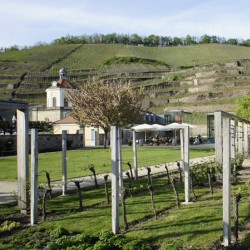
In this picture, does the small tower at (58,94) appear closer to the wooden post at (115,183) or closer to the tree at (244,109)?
the tree at (244,109)

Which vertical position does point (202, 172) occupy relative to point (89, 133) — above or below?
below

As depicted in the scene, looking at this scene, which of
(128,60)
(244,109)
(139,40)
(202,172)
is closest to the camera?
(202,172)

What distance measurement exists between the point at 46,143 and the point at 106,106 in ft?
21.4

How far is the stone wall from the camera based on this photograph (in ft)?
122

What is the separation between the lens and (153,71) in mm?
106375

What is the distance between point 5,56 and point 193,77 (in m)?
60.3

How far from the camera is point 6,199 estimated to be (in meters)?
13.9

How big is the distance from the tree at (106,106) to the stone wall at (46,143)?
121 inches

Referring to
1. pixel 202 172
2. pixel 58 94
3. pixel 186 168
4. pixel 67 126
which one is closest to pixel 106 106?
pixel 67 126

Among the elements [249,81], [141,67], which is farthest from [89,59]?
[249,81]

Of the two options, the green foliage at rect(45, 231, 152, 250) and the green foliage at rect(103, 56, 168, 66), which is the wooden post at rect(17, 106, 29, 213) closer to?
the green foliage at rect(45, 231, 152, 250)

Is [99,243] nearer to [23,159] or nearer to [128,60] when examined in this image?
[23,159]

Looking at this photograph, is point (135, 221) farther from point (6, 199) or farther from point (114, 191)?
point (6, 199)

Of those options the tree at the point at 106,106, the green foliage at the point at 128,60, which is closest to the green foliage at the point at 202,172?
the tree at the point at 106,106
